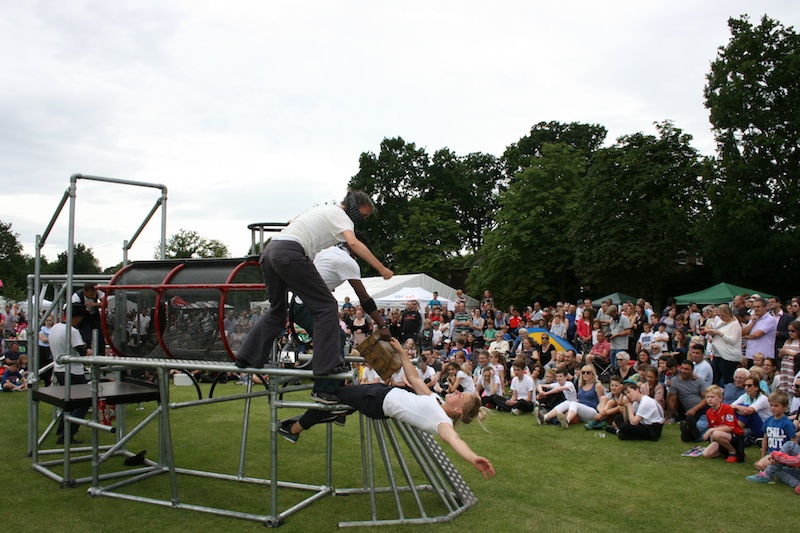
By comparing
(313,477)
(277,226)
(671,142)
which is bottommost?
(313,477)

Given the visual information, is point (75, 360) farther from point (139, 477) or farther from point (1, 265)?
point (1, 265)

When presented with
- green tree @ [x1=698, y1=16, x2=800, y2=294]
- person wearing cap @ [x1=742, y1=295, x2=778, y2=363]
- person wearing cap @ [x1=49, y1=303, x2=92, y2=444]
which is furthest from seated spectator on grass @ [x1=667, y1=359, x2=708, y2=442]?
green tree @ [x1=698, y1=16, x2=800, y2=294]

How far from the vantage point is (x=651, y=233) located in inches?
1252

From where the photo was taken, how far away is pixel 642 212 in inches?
1277

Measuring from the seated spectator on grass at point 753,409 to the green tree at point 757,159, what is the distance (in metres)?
22.0

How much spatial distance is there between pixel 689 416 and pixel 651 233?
24651mm

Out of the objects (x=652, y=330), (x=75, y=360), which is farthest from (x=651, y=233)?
(x=75, y=360)

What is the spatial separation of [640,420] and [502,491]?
3.59 meters

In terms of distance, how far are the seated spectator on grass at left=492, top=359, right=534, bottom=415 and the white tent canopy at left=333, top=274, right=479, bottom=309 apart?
1161cm

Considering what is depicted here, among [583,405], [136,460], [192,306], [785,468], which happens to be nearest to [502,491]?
[785,468]

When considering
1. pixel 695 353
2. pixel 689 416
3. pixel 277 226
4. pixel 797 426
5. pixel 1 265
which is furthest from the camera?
pixel 1 265

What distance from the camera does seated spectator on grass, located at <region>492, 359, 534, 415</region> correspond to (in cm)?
1176

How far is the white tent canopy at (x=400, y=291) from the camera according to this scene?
25.3 metres

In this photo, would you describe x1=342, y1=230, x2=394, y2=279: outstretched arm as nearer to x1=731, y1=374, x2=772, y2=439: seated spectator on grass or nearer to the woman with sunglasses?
x1=731, y1=374, x2=772, y2=439: seated spectator on grass
